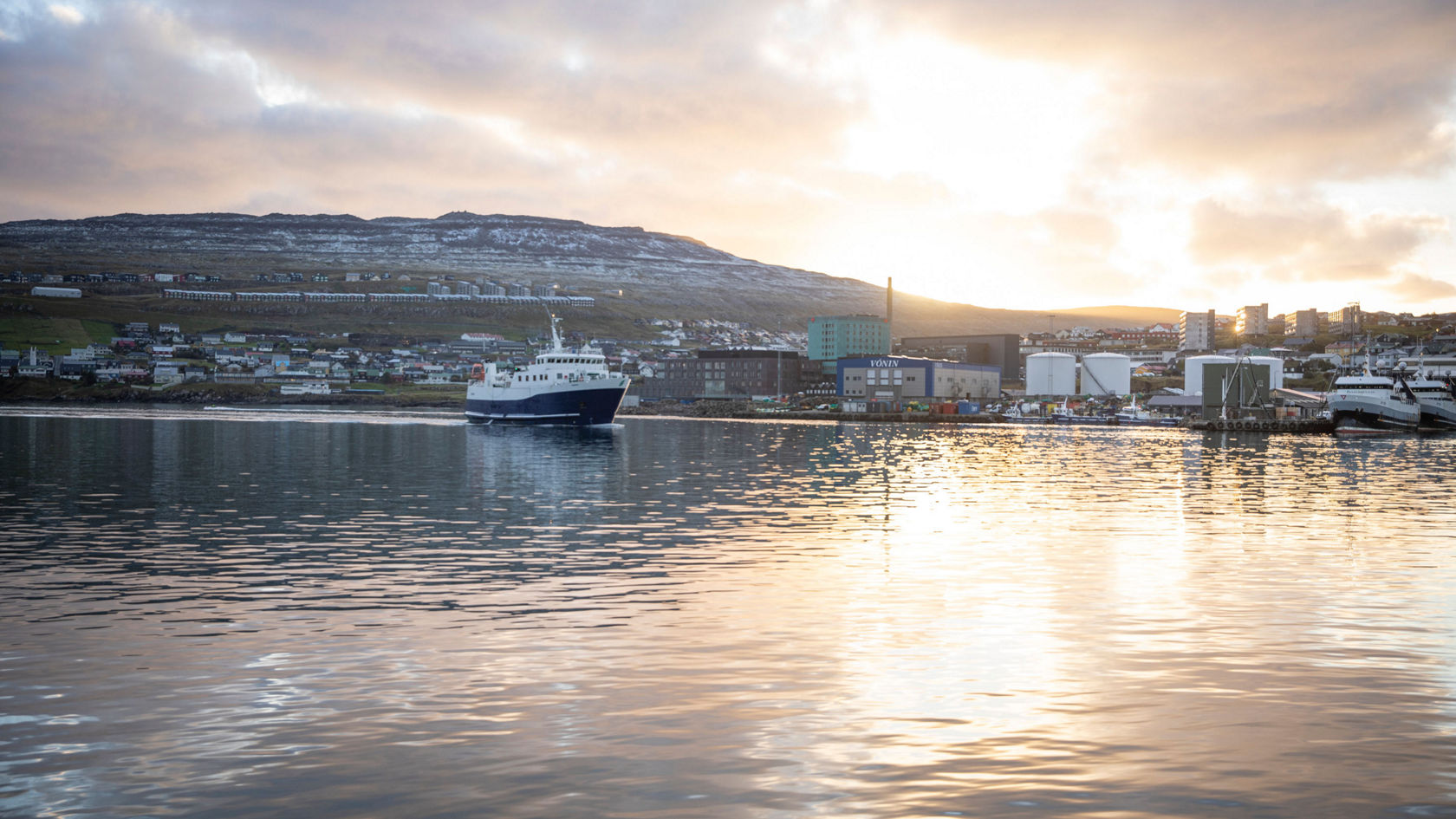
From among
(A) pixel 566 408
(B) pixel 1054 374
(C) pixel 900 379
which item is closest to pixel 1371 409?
(C) pixel 900 379

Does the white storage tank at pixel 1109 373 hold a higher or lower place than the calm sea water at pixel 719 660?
higher

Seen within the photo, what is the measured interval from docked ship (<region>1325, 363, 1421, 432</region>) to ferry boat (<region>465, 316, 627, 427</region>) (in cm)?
7451

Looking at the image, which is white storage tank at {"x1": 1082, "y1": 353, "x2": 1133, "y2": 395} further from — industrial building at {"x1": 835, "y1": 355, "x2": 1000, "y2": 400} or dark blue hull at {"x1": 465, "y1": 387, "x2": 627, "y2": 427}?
dark blue hull at {"x1": 465, "y1": 387, "x2": 627, "y2": 427}

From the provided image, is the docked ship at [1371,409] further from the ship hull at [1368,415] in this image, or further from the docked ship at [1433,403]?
the docked ship at [1433,403]

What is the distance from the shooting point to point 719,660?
12.9 meters

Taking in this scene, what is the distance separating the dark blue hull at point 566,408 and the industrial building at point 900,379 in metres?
77.8

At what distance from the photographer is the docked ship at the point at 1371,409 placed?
10912 cm

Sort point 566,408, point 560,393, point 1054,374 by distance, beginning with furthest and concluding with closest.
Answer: point 1054,374 → point 566,408 → point 560,393

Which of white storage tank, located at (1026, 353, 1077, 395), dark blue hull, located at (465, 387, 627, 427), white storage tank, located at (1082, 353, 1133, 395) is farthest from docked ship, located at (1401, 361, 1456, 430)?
dark blue hull, located at (465, 387, 627, 427)

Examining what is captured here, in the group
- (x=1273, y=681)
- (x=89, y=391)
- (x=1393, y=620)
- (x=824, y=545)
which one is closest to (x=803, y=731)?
(x=1273, y=681)

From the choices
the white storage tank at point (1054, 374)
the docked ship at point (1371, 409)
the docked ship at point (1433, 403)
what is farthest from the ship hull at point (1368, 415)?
the white storage tank at point (1054, 374)

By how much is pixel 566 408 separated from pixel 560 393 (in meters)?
1.75

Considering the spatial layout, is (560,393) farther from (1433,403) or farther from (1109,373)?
(1109,373)

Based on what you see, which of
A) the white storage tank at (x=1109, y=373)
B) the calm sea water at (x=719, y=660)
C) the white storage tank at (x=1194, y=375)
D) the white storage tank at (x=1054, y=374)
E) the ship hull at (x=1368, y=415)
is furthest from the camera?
the white storage tank at (x=1054, y=374)
